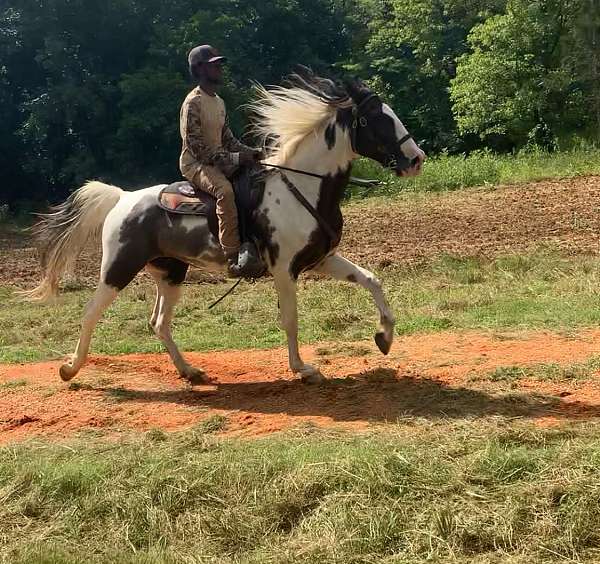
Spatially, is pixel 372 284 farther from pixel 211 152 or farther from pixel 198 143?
pixel 198 143

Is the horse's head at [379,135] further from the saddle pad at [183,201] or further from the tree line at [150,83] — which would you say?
the tree line at [150,83]

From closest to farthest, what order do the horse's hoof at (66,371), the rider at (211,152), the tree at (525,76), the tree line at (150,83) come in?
the rider at (211,152)
the horse's hoof at (66,371)
the tree line at (150,83)
the tree at (525,76)

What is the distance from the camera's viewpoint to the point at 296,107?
6977mm

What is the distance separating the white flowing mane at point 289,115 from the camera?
6.94m

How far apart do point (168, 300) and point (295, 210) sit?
76.6 inches

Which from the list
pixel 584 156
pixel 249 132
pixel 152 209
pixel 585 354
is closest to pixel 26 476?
pixel 152 209

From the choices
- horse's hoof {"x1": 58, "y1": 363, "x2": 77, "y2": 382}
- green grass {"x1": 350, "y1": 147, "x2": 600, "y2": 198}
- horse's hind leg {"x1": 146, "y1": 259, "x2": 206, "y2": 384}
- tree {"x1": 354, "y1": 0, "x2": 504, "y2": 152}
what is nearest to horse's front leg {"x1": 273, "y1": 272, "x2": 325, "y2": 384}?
horse's hind leg {"x1": 146, "y1": 259, "x2": 206, "y2": 384}

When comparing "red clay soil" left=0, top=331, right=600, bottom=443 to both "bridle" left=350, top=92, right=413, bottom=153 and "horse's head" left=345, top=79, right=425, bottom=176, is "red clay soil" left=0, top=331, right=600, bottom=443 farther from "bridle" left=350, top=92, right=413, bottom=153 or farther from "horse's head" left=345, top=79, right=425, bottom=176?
"bridle" left=350, top=92, right=413, bottom=153

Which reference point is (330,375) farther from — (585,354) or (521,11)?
(521,11)

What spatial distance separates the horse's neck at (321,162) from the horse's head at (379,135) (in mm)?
152

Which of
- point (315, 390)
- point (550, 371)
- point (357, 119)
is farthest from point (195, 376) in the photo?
point (550, 371)

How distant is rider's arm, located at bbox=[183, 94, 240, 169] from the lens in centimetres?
707

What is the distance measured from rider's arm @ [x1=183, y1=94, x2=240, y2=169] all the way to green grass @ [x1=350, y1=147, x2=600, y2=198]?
17.9m

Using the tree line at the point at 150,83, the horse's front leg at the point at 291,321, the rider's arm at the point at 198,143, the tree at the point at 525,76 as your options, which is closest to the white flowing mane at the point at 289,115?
the rider's arm at the point at 198,143
